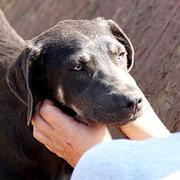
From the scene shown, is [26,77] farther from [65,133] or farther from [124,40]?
[124,40]

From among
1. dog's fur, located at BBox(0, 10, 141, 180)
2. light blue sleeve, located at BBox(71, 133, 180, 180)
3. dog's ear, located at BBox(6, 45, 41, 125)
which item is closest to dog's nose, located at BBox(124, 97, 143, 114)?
dog's fur, located at BBox(0, 10, 141, 180)

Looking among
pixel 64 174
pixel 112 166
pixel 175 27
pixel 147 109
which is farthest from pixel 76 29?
pixel 112 166

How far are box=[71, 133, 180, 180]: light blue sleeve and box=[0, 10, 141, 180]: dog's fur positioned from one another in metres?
1.28

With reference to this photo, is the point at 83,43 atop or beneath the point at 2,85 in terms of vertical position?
atop

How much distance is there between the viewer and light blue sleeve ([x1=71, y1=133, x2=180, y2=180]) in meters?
1.40

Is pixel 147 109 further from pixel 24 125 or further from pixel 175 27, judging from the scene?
pixel 175 27

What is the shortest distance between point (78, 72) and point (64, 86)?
12cm

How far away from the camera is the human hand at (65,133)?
2518mm

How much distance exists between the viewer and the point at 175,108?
389 centimetres

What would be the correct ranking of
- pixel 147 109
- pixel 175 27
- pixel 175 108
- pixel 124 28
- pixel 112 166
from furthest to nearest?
pixel 124 28 < pixel 175 27 < pixel 175 108 < pixel 147 109 < pixel 112 166

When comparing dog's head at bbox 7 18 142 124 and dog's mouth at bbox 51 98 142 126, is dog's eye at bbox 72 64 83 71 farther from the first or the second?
dog's mouth at bbox 51 98 142 126

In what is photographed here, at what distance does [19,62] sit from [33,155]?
61 centimetres

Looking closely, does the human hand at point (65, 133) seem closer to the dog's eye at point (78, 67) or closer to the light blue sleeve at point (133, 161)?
the dog's eye at point (78, 67)

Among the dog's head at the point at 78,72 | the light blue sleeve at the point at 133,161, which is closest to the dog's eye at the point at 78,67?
the dog's head at the point at 78,72
